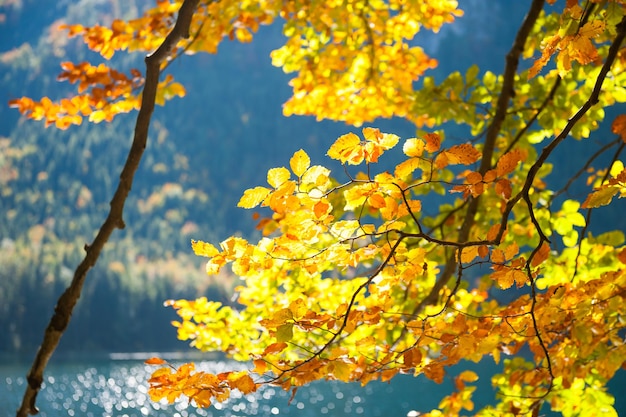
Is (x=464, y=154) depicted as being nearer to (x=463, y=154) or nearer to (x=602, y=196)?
(x=463, y=154)

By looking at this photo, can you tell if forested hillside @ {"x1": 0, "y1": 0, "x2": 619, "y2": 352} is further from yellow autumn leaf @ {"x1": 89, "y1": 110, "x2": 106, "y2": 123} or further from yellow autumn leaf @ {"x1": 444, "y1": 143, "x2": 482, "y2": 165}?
yellow autumn leaf @ {"x1": 444, "y1": 143, "x2": 482, "y2": 165}

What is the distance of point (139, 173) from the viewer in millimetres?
129250

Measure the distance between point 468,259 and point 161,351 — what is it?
75.7m

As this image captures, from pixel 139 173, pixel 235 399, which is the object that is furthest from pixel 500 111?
pixel 139 173

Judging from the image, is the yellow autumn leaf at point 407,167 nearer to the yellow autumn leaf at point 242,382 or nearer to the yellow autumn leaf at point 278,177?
the yellow autumn leaf at point 278,177

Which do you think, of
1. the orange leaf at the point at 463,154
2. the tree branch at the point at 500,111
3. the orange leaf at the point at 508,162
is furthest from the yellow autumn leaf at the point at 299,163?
the tree branch at the point at 500,111

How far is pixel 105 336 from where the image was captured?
2923 inches

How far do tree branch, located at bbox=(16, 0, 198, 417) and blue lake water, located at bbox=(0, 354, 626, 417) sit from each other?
21221 mm

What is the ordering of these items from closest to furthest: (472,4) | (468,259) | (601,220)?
1. (468,259)
2. (601,220)
3. (472,4)

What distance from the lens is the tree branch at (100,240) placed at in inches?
81.0

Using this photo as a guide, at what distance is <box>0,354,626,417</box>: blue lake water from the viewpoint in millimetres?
32000

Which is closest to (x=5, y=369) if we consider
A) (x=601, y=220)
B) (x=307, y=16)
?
(x=307, y=16)

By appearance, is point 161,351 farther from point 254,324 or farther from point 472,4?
point 472,4

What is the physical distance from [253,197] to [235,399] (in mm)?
40685
